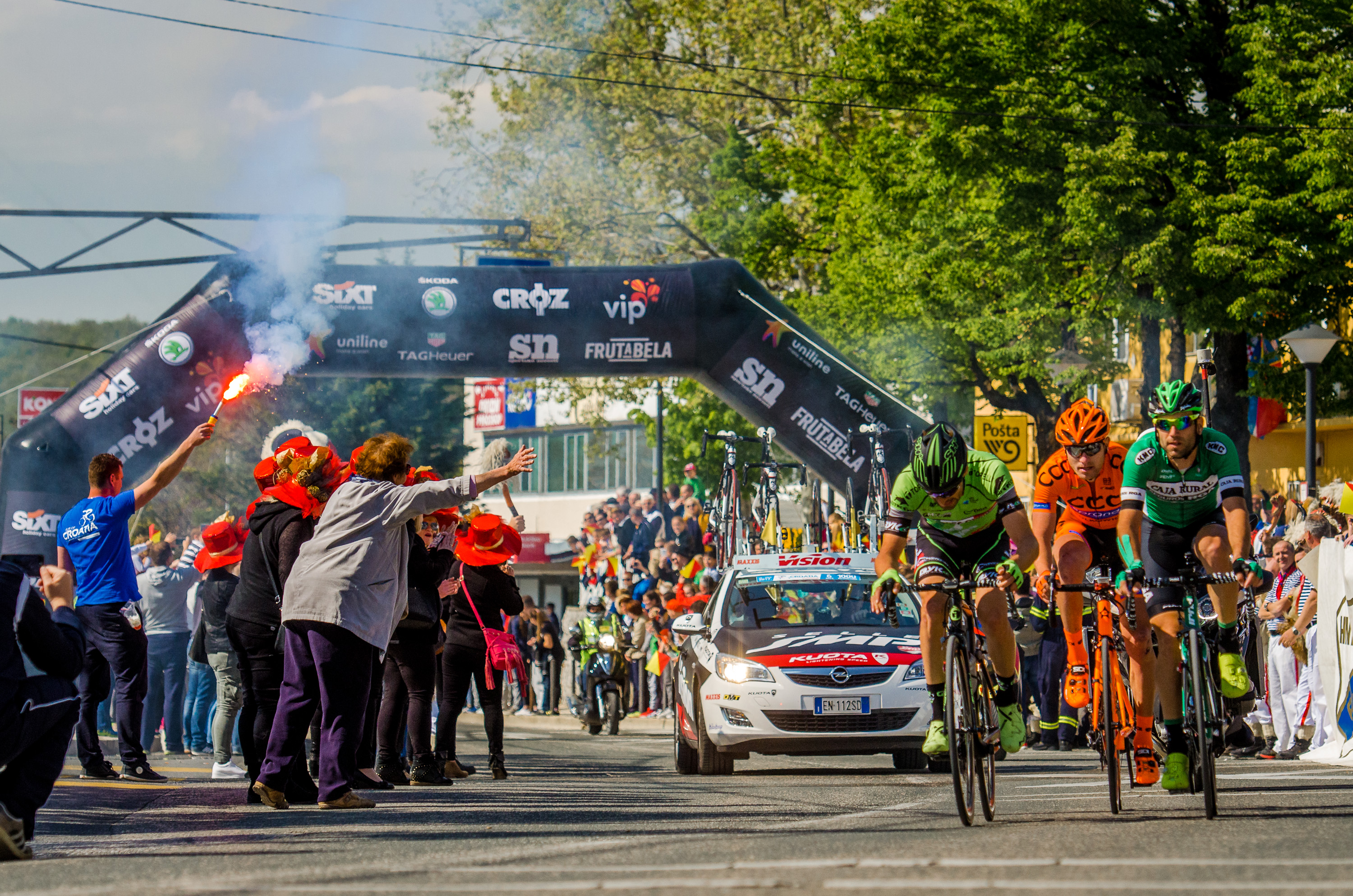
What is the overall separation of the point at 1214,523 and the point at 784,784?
3.69 m

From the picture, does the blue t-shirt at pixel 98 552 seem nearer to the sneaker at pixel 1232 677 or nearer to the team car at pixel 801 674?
the team car at pixel 801 674

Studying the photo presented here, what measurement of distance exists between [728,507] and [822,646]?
7.60m


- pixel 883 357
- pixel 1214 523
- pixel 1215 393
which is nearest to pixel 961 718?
pixel 1214 523

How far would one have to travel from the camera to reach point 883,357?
30.7 m

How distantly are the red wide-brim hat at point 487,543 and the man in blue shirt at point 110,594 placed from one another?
6.31ft

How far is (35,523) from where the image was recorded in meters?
17.7

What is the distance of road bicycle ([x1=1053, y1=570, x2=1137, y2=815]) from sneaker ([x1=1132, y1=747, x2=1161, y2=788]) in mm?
40

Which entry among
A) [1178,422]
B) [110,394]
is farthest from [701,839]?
[110,394]

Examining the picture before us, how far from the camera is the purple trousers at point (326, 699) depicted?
9.09 meters

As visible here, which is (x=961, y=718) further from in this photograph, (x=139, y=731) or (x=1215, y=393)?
(x=1215, y=393)

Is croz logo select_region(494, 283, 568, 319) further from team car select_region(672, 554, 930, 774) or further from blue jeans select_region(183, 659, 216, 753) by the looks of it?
team car select_region(672, 554, 930, 774)

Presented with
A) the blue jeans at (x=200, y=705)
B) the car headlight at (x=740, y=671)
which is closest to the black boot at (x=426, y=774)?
the car headlight at (x=740, y=671)

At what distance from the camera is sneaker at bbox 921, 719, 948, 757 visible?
8.33 meters

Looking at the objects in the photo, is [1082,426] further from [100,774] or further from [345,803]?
[100,774]
